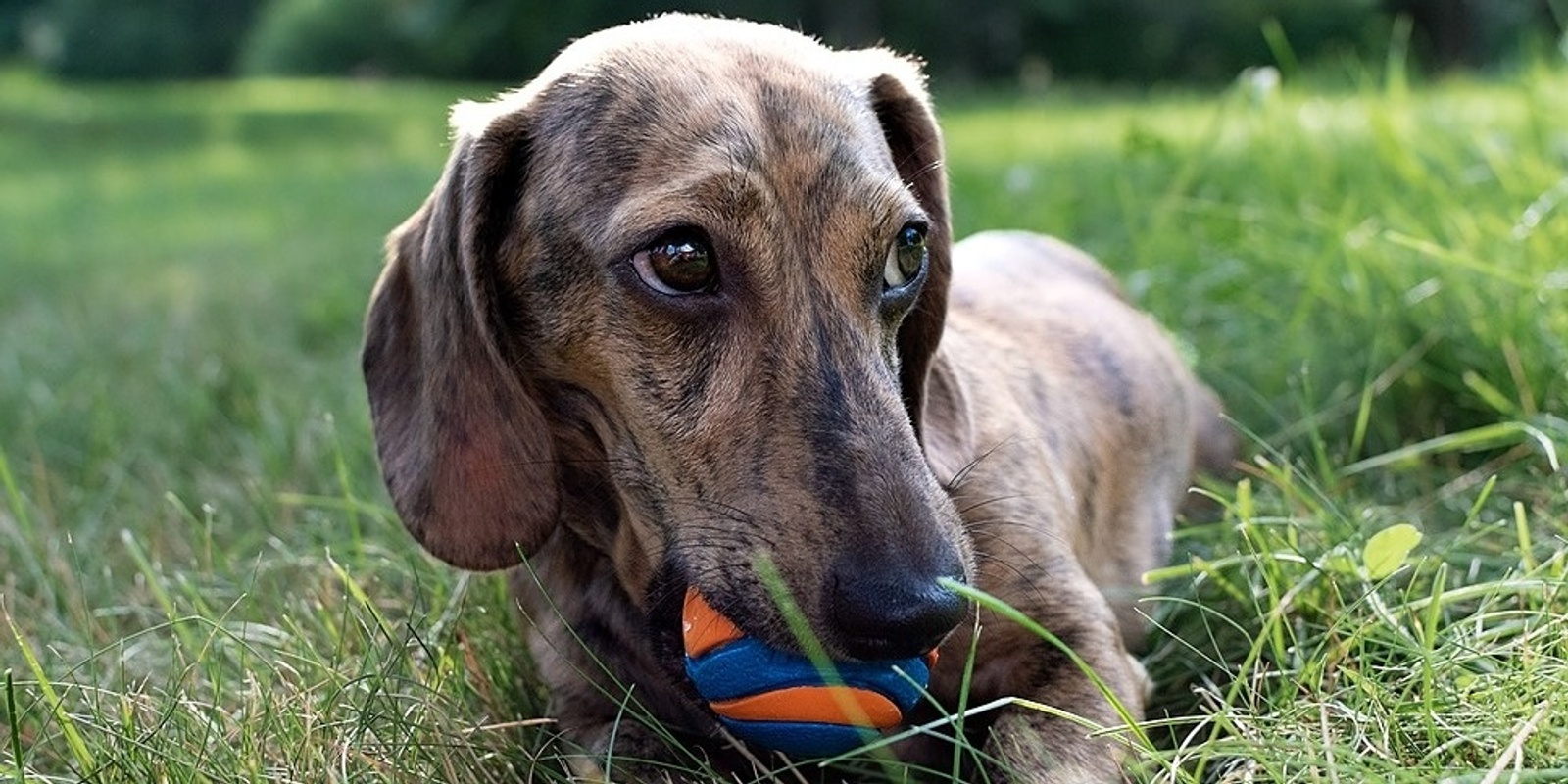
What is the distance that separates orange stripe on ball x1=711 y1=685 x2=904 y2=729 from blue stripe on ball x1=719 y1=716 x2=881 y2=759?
0.04ft

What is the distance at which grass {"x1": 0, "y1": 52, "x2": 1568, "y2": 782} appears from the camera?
2471 millimetres

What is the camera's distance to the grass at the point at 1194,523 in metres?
2.47

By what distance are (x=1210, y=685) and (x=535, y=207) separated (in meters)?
→ 1.38

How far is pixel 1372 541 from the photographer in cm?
257

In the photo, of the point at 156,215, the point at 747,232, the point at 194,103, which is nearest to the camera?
the point at 747,232

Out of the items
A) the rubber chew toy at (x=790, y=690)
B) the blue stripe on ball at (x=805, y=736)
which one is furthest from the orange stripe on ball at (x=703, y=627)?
the blue stripe on ball at (x=805, y=736)

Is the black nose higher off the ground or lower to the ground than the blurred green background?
higher

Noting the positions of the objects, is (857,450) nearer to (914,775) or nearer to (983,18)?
(914,775)

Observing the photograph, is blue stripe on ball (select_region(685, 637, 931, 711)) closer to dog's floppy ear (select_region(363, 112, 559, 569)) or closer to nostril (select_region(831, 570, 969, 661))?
nostril (select_region(831, 570, 969, 661))

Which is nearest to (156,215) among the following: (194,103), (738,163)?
(738,163)

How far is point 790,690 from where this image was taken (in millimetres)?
2322

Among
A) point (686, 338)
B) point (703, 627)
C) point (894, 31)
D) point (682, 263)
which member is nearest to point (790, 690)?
point (703, 627)

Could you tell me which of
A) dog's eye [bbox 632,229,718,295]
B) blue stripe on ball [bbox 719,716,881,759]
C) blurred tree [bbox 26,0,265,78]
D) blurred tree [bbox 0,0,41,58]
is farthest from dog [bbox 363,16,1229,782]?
blurred tree [bbox 0,0,41,58]

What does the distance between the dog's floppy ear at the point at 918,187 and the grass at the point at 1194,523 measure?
603 mm
